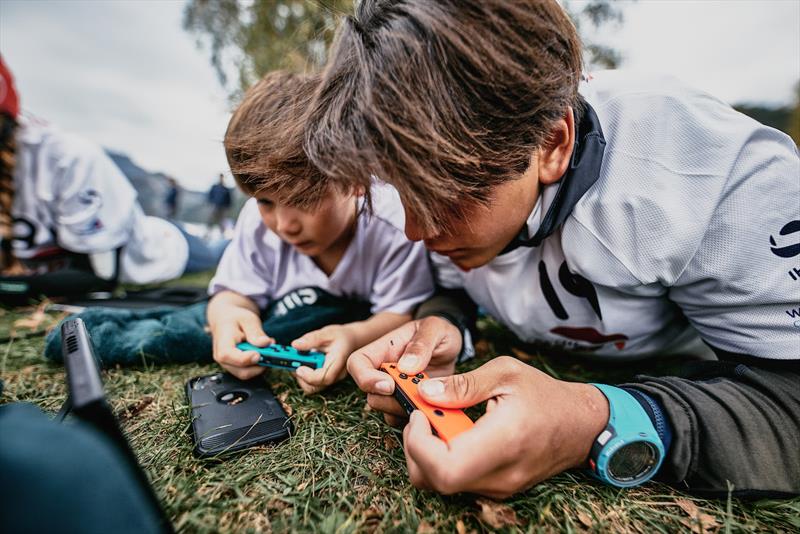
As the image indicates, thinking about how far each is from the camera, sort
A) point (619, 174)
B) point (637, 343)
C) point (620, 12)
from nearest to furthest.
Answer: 1. point (619, 174)
2. point (637, 343)
3. point (620, 12)

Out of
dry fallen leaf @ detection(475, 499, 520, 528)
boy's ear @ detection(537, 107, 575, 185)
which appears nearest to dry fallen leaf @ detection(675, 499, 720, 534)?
dry fallen leaf @ detection(475, 499, 520, 528)

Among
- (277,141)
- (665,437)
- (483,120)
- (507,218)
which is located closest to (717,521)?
(665,437)

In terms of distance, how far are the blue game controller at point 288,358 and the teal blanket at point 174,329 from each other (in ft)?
1.14

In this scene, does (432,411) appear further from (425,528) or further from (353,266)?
(353,266)

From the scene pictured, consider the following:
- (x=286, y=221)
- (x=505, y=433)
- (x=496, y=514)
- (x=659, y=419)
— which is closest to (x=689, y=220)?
(x=659, y=419)

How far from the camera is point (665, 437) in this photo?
83 centimetres

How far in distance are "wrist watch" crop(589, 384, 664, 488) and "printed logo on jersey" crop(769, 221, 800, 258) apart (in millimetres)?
471

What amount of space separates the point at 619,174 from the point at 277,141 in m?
0.89

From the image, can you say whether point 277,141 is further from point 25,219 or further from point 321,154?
point 25,219

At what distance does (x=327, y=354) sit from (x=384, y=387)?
39cm

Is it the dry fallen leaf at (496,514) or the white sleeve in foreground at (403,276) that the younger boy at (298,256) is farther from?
the dry fallen leaf at (496,514)

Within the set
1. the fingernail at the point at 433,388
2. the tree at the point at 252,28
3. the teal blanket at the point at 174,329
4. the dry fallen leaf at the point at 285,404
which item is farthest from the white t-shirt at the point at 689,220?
the tree at the point at 252,28

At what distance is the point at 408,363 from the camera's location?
3.08ft

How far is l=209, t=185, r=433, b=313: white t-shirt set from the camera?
5.24ft
